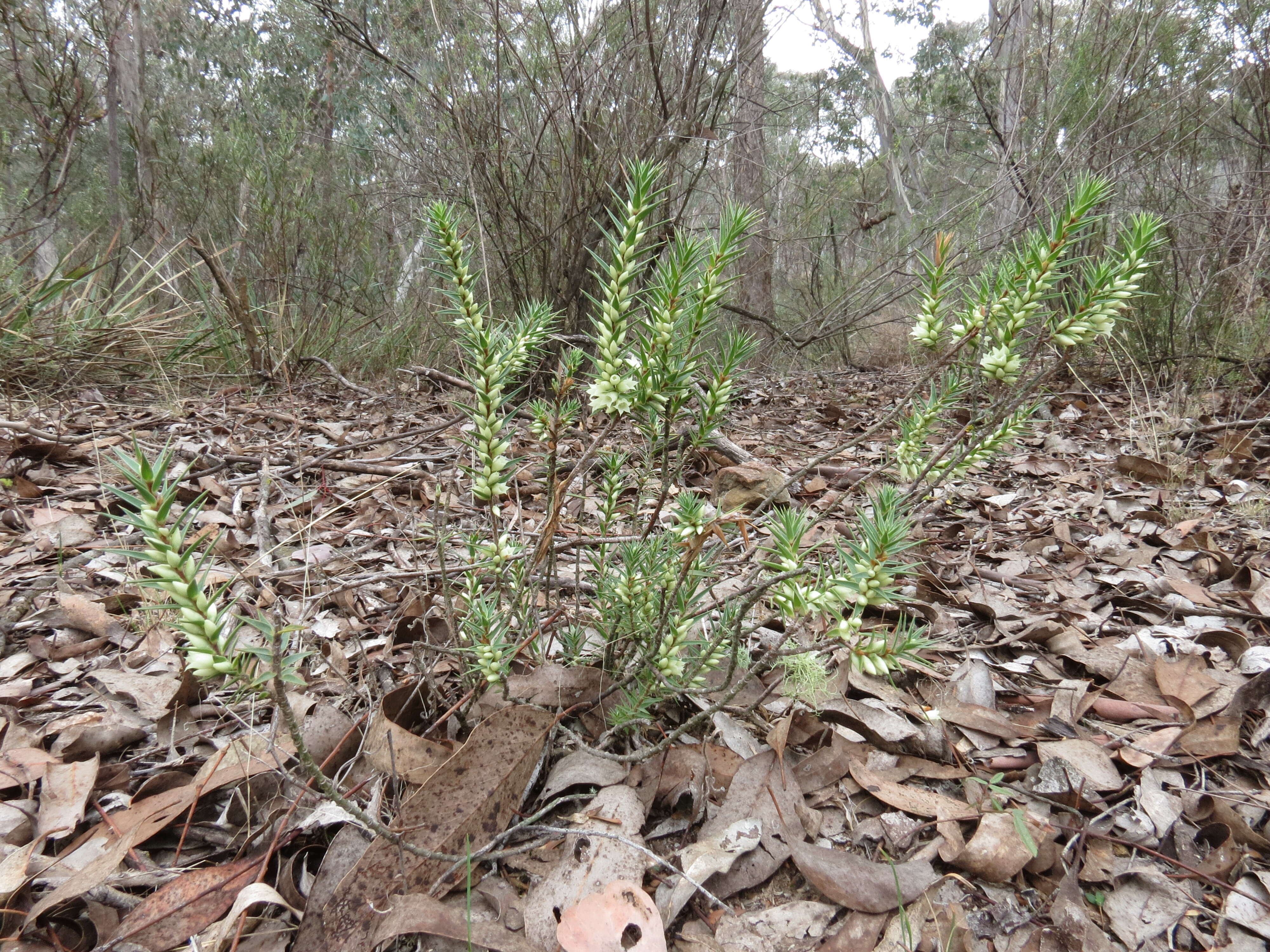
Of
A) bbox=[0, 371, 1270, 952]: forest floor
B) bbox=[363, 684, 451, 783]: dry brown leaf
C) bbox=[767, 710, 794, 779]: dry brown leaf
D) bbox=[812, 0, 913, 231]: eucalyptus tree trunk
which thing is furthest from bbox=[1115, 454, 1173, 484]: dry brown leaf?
bbox=[812, 0, 913, 231]: eucalyptus tree trunk

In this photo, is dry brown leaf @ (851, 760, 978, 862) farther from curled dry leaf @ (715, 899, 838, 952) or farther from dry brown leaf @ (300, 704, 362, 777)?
dry brown leaf @ (300, 704, 362, 777)

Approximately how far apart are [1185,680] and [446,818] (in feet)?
5.57

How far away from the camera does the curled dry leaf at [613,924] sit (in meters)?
1.09

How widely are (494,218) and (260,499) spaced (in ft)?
7.83

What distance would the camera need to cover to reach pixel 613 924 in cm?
112

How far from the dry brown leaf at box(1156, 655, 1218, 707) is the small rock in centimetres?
127

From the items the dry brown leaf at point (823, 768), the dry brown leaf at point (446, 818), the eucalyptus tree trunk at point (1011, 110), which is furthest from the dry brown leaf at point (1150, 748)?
the eucalyptus tree trunk at point (1011, 110)

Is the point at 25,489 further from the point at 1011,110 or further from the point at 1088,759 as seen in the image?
the point at 1011,110

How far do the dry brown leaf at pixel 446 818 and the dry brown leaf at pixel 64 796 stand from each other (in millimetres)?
560

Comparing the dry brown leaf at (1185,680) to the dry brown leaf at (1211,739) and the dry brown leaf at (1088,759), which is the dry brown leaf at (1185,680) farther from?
the dry brown leaf at (1088,759)

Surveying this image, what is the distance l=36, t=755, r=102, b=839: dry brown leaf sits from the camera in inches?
50.8

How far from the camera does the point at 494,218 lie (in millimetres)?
4148

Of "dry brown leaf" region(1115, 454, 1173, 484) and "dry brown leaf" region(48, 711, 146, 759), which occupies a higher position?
"dry brown leaf" region(1115, 454, 1173, 484)

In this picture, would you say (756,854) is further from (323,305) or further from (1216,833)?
(323,305)
